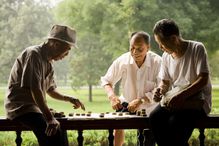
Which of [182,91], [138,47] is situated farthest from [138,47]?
[182,91]

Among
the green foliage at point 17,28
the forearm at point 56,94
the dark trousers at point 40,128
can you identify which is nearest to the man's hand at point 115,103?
the forearm at point 56,94

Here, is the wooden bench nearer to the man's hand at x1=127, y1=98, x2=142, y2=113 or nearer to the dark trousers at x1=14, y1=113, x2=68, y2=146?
the dark trousers at x1=14, y1=113, x2=68, y2=146

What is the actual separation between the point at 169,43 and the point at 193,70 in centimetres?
A: 18

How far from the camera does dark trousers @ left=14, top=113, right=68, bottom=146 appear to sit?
1.88m

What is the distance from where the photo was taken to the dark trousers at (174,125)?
196 cm

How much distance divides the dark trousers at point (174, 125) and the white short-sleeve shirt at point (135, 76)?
0.63 meters

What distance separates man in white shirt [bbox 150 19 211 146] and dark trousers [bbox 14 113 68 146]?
0.50 metres

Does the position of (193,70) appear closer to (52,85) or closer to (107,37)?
(52,85)

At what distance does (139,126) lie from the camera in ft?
6.76

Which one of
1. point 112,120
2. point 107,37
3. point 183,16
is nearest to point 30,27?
point 107,37

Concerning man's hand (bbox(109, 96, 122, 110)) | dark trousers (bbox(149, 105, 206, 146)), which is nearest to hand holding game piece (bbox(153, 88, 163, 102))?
dark trousers (bbox(149, 105, 206, 146))

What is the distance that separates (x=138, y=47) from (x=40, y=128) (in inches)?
38.9

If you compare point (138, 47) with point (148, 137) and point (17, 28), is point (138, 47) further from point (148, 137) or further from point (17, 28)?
point (17, 28)

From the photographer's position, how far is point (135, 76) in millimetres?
2715
